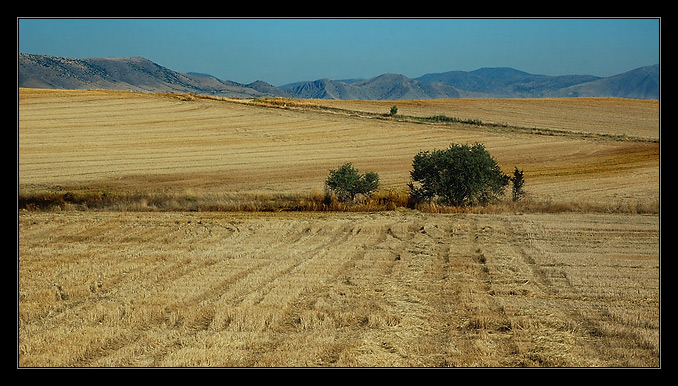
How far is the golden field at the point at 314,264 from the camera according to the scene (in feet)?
29.4

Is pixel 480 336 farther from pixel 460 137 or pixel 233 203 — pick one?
pixel 460 137

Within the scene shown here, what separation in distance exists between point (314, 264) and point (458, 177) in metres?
11.9

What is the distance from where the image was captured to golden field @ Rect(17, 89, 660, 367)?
895 centimetres

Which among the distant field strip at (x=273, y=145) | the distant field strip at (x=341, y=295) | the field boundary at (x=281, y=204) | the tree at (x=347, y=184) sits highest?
the distant field strip at (x=273, y=145)

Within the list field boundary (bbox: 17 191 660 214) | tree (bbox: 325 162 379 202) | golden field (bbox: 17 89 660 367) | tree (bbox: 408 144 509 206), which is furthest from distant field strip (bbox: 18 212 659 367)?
tree (bbox: 325 162 379 202)

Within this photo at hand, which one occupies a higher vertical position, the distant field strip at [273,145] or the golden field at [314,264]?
the distant field strip at [273,145]

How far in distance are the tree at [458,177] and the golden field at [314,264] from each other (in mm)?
1172

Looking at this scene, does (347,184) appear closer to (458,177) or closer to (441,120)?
(458,177)

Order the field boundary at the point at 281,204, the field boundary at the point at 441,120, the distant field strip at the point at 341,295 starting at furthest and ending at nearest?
the field boundary at the point at 441,120 → the field boundary at the point at 281,204 → the distant field strip at the point at 341,295

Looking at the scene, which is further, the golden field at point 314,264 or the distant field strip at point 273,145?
the distant field strip at point 273,145

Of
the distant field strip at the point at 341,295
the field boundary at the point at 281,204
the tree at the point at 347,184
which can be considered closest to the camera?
the distant field strip at the point at 341,295

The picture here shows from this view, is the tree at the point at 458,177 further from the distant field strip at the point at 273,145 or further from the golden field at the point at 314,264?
the distant field strip at the point at 273,145

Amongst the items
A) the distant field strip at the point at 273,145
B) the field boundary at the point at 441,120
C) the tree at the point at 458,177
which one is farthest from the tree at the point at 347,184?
the field boundary at the point at 441,120

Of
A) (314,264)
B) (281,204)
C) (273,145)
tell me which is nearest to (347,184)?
(281,204)
